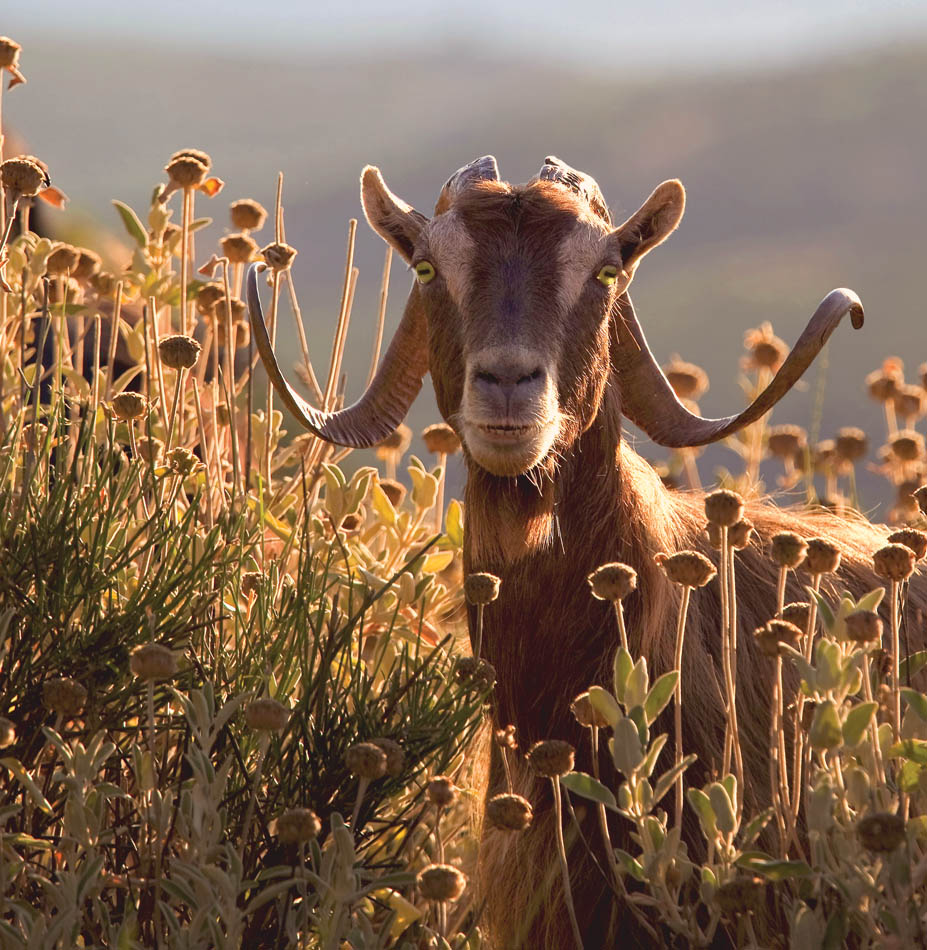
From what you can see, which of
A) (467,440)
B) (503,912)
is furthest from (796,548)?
(503,912)

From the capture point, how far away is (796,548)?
2.84m

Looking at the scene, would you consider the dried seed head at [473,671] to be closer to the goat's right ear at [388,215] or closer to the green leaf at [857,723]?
the green leaf at [857,723]

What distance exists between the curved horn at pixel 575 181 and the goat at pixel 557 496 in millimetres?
108

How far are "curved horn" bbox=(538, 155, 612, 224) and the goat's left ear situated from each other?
0.46ft

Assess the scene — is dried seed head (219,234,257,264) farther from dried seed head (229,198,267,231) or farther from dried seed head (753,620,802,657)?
dried seed head (753,620,802,657)

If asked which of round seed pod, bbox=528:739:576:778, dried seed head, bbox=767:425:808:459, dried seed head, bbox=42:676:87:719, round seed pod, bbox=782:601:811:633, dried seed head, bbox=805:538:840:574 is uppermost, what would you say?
dried seed head, bbox=767:425:808:459

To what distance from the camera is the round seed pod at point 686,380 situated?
645 cm

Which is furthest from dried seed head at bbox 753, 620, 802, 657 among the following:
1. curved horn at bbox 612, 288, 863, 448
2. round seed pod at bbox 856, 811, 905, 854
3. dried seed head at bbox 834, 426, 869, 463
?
dried seed head at bbox 834, 426, 869, 463

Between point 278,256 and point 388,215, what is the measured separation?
14.4 inches

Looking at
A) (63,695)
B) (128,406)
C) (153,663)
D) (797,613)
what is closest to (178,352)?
(128,406)

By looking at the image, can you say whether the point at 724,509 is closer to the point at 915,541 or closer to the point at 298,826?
the point at 915,541

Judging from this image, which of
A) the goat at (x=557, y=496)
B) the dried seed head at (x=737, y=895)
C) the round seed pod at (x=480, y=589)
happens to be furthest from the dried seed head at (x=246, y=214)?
the dried seed head at (x=737, y=895)

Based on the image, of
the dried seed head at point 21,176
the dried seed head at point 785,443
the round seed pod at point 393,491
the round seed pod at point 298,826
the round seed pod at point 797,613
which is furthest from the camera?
the dried seed head at point 785,443

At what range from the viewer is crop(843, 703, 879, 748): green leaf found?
2.52 m
